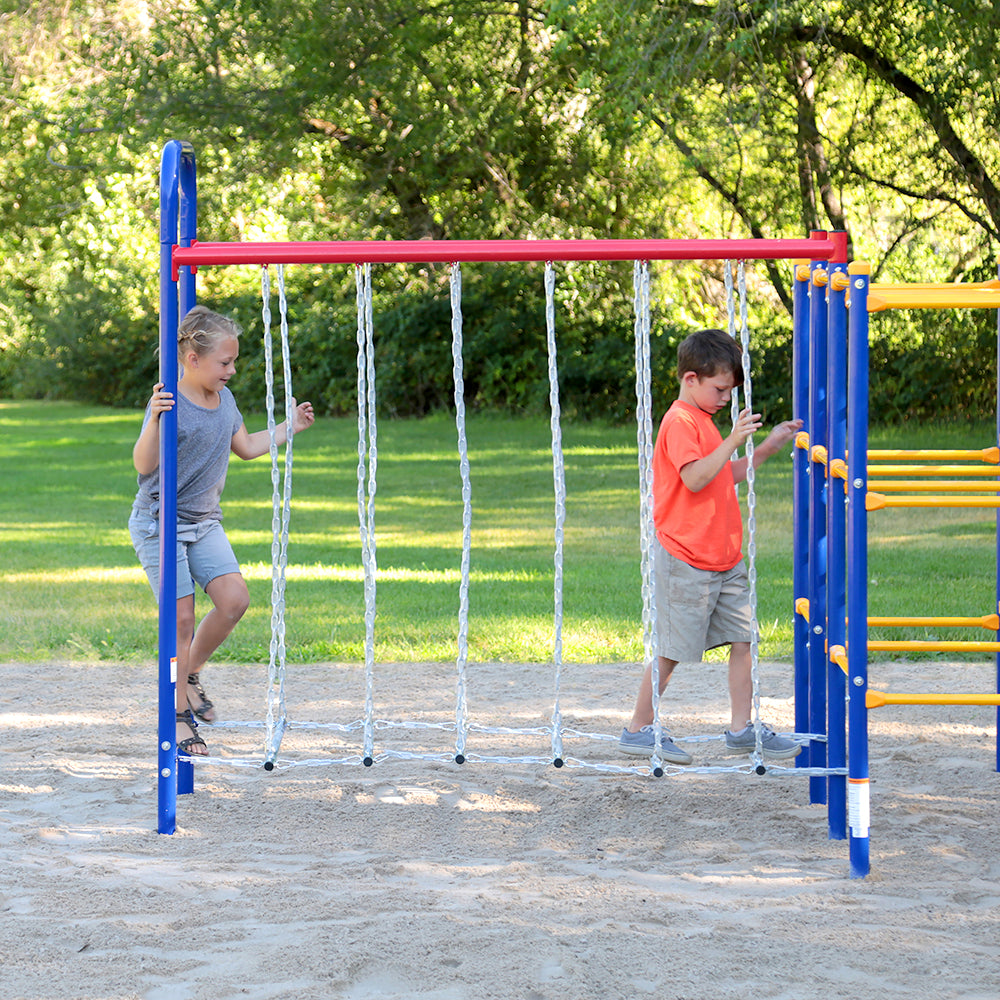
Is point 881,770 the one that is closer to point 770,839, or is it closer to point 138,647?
point 770,839

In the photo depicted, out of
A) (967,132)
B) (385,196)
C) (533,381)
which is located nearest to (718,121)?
(967,132)

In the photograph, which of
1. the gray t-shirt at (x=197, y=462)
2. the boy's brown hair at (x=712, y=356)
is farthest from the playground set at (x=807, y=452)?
the gray t-shirt at (x=197, y=462)

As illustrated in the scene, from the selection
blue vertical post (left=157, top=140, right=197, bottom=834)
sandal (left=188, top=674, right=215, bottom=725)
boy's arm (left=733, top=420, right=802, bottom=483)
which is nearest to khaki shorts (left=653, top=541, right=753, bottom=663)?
boy's arm (left=733, top=420, right=802, bottom=483)

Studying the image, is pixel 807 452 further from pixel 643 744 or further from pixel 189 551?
pixel 189 551

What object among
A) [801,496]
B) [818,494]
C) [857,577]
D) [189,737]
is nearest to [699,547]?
[801,496]

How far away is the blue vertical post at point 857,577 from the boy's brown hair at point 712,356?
0.67 metres

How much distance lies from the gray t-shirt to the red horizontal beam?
654mm

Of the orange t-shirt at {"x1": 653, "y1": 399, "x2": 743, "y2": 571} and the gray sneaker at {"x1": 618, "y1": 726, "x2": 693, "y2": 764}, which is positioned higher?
the orange t-shirt at {"x1": 653, "y1": 399, "x2": 743, "y2": 571}

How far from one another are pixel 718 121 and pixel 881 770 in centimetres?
1013

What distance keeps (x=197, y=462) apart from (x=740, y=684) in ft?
6.05

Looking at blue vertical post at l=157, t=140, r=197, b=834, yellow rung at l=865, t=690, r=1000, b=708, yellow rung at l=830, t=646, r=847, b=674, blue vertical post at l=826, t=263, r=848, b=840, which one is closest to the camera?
yellow rung at l=865, t=690, r=1000, b=708

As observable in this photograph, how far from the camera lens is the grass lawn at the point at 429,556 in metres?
6.48

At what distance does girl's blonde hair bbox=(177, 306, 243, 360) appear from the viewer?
405 centimetres

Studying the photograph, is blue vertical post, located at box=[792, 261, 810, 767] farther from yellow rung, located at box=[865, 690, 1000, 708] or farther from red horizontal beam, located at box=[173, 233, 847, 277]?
yellow rung, located at box=[865, 690, 1000, 708]
